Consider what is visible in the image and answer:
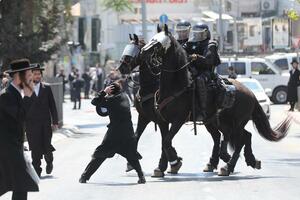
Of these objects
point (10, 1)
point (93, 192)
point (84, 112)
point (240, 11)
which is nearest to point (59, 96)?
point (10, 1)

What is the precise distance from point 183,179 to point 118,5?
217 feet

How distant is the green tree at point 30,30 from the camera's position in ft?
94.9

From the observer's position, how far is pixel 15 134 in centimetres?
1067

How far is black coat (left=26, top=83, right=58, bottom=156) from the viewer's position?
675 inches

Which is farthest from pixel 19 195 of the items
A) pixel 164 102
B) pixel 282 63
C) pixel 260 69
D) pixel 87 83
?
pixel 87 83

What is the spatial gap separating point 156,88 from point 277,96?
31990 millimetres

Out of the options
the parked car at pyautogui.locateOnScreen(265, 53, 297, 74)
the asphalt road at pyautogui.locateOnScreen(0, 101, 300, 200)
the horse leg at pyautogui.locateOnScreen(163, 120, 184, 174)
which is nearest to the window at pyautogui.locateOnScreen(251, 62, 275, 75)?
the parked car at pyautogui.locateOnScreen(265, 53, 297, 74)

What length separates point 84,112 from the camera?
45.3 metres

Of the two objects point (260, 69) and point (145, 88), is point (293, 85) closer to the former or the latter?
point (260, 69)

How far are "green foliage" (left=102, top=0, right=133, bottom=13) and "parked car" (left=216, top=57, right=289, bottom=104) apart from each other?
3464cm

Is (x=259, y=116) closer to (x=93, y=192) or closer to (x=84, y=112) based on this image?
(x=93, y=192)

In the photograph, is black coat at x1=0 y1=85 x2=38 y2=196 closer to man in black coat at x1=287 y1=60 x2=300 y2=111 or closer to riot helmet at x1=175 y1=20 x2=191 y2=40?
riot helmet at x1=175 y1=20 x2=191 y2=40

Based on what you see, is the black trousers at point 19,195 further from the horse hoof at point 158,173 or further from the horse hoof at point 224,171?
the horse hoof at point 224,171

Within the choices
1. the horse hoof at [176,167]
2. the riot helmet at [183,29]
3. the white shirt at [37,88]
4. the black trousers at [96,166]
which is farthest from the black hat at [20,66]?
the riot helmet at [183,29]
